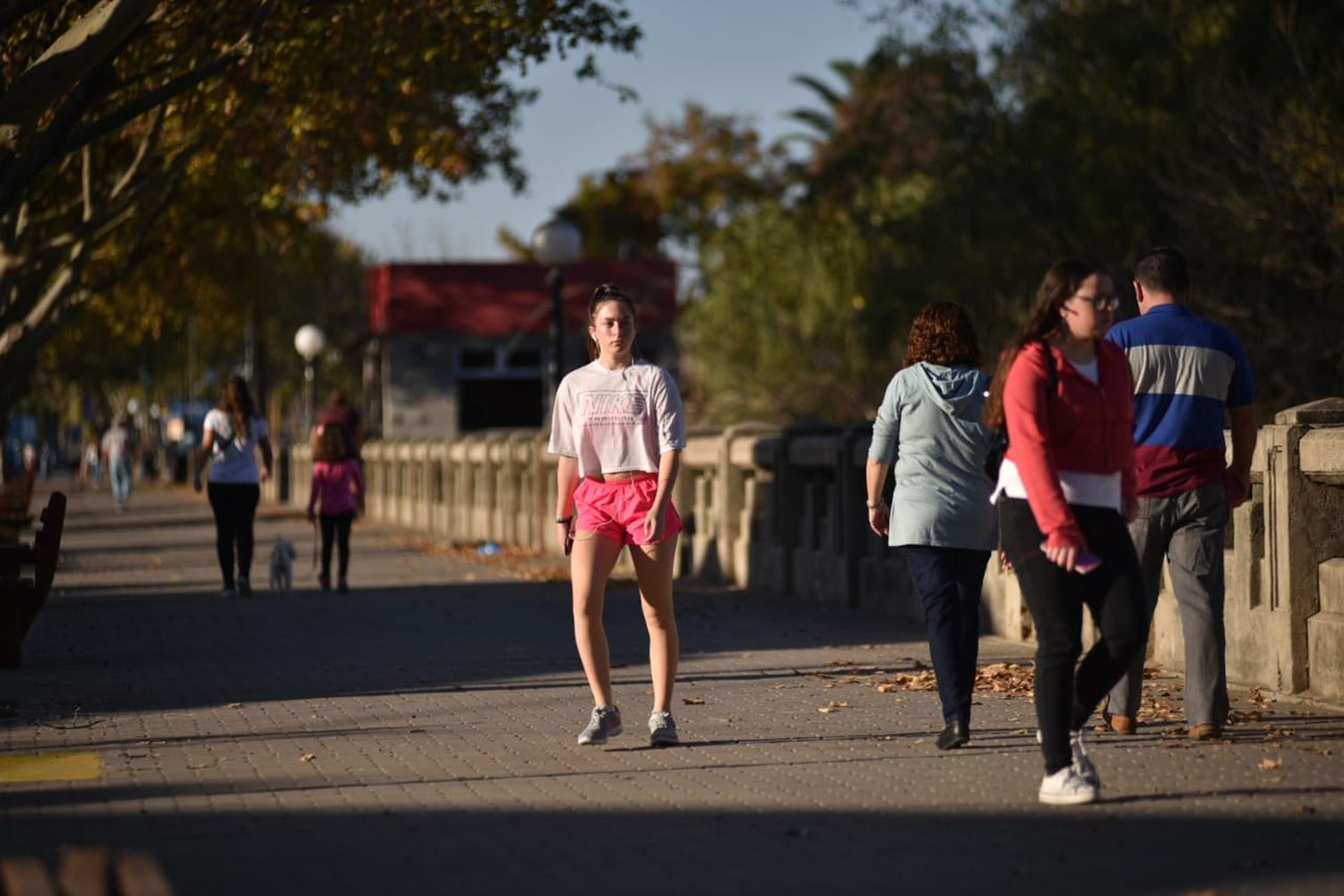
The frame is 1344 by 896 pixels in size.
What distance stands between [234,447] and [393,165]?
10363 millimetres

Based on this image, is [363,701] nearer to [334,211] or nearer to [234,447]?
[234,447]

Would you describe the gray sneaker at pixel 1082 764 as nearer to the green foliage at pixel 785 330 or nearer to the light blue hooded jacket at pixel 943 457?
the light blue hooded jacket at pixel 943 457

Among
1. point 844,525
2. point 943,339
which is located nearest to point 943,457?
point 943,339

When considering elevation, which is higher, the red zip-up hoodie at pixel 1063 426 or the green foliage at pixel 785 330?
the green foliage at pixel 785 330

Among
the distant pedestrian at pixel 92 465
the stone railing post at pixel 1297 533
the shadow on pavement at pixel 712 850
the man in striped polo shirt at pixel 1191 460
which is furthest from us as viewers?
the distant pedestrian at pixel 92 465

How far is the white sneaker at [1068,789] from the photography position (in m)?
7.12

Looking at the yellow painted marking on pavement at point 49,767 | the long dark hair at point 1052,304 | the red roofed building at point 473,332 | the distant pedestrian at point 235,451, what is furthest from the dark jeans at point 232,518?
the red roofed building at point 473,332

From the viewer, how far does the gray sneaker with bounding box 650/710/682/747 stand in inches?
349

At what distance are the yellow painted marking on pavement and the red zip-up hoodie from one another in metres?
3.89

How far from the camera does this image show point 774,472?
18188mm

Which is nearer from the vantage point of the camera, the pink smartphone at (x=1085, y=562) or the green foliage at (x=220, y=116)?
the pink smartphone at (x=1085, y=562)

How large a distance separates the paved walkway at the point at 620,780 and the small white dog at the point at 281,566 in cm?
444

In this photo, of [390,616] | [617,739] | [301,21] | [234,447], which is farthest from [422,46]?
[617,739]

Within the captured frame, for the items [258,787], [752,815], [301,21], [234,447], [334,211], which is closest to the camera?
[752,815]
